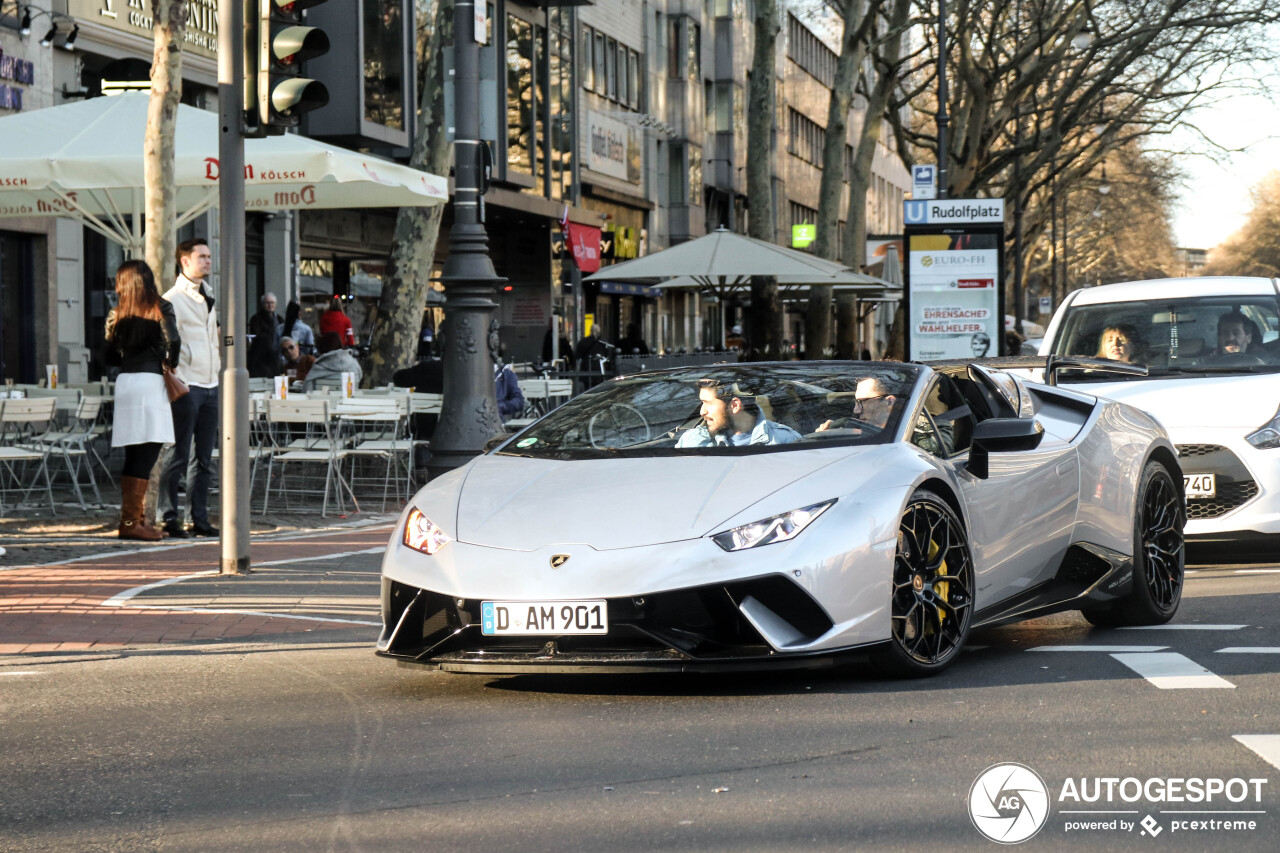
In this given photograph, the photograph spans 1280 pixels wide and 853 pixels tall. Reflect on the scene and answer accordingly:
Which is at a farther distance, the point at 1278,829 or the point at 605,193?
the point at 605,193

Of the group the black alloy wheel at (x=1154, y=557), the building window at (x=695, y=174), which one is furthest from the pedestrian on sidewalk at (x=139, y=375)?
the building window at (x=695, y=174)

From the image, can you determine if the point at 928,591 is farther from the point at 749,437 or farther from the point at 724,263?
the point at 724,263

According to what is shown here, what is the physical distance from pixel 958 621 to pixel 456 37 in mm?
8045

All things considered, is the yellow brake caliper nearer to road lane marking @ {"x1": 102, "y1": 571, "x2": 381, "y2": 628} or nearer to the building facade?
road lane marking @ {"x1": 102, "y1": 571, "x2": 381, "y2": 628}

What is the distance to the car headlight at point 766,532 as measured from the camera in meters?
6.19

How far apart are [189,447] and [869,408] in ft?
21.7

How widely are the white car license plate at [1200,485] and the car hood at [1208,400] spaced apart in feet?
0.95

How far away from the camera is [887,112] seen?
4119cm

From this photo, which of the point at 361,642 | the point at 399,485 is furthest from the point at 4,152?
the point at 361,642

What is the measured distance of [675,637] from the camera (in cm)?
612

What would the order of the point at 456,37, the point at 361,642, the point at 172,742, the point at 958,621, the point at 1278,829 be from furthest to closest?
the point at 456,37 → the point at 361,642 → the point at 958,621 → the point at 172,742 → the point at 1278,829

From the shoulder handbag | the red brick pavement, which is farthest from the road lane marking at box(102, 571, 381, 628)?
the shoulder handbag

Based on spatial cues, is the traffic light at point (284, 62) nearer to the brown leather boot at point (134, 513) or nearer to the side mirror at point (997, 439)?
the brown leather boot at point (134, 513)

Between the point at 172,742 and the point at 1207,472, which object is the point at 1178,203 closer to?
the point at 1207,472
